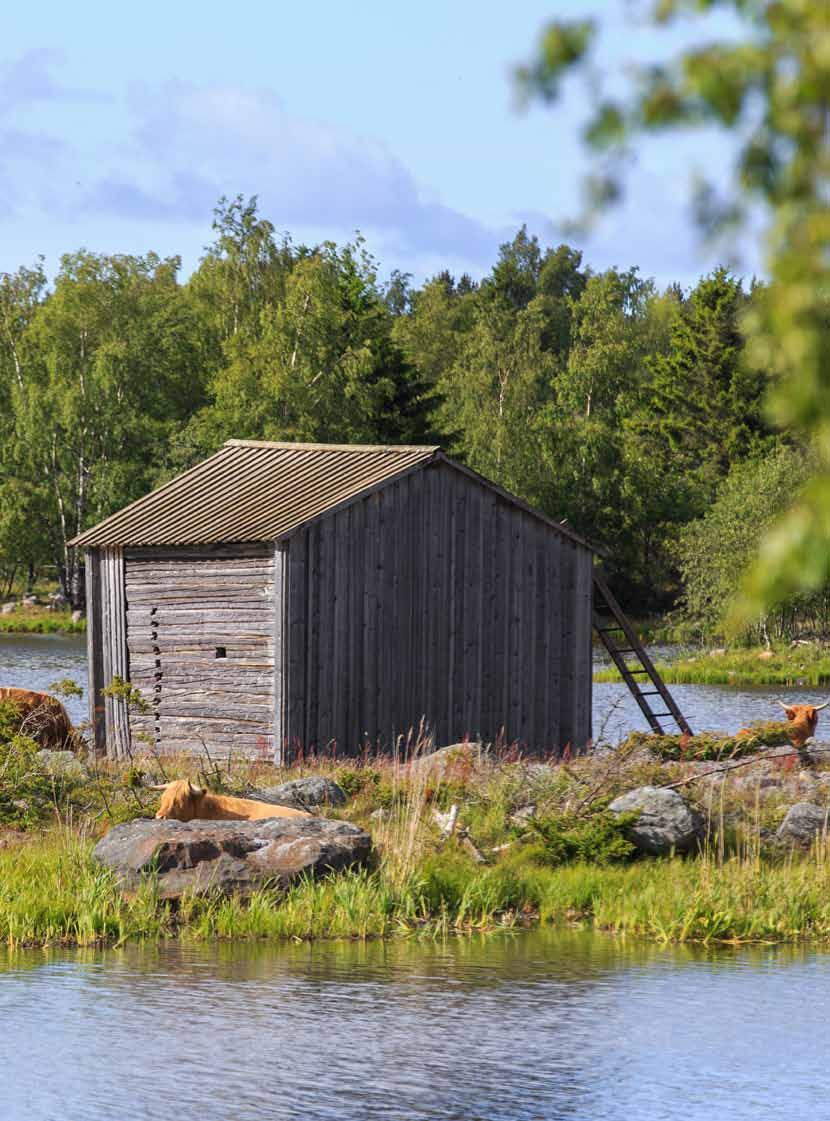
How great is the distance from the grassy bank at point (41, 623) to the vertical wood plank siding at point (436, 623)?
41112 millimetres

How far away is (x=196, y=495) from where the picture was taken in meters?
25.0

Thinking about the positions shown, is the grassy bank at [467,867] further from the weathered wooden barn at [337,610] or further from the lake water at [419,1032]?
the weathered wooden barn at [337,610]

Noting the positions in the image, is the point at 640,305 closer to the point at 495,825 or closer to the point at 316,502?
the point at 316,502

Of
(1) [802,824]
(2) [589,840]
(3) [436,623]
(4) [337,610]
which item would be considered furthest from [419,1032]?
(3) [436,623]

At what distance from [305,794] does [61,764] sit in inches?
115

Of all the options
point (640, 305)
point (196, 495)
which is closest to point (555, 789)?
point (196, 495)

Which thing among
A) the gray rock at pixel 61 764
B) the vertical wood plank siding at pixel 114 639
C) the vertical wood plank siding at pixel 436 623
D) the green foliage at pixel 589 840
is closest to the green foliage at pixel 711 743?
the vertical wood plank siding at pixel 436 623

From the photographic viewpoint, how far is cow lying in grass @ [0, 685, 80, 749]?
20.9 meters

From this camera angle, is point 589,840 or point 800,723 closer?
point 589,840

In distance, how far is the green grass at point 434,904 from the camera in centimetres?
1288

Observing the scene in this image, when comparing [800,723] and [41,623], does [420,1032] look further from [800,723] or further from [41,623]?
[41,623]

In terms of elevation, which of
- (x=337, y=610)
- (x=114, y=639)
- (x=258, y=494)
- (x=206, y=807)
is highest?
(x=258, y=494)

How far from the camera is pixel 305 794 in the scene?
17609 millimetres

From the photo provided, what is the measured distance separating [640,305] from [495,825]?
277 feet
